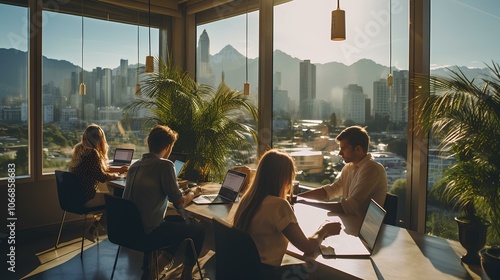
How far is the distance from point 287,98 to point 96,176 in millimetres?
2312

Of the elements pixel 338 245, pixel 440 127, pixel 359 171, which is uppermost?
pixel 440 127

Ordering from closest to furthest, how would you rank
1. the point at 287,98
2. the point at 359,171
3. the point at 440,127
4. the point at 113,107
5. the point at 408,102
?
the point at 440,127
the point at 359,171
the point at 408,102
the point at 287,98
the point at 113,107

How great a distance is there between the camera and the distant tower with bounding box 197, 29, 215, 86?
20.5ft

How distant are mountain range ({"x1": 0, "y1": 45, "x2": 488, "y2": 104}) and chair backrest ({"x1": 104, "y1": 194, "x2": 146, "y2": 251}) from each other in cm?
246

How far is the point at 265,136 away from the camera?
17.1 feet

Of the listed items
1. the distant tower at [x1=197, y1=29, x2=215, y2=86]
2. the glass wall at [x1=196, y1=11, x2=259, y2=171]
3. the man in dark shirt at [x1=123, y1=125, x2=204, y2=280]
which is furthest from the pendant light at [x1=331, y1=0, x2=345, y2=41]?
the distant tower at [x1=197, y1=29, x2=215, y2=86]

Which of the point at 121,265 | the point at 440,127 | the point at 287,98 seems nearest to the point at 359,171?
the point at 440,127

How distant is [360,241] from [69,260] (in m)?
3.17

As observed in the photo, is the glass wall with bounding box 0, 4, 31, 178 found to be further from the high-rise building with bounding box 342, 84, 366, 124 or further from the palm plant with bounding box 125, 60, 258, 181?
the high-rise building with bounding box 342, 84, 366, 124

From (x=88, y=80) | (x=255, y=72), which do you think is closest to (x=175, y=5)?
(x=88, y=80)

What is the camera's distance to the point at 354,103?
13.8 ft

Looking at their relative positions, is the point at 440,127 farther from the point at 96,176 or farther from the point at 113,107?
the point at 113,107

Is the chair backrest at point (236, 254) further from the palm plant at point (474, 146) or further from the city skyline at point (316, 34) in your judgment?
the city skyline at point (316, 34)

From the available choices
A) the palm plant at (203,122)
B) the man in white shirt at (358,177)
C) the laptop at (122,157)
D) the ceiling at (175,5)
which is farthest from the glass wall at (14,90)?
the man in white shirt at (358,177)
